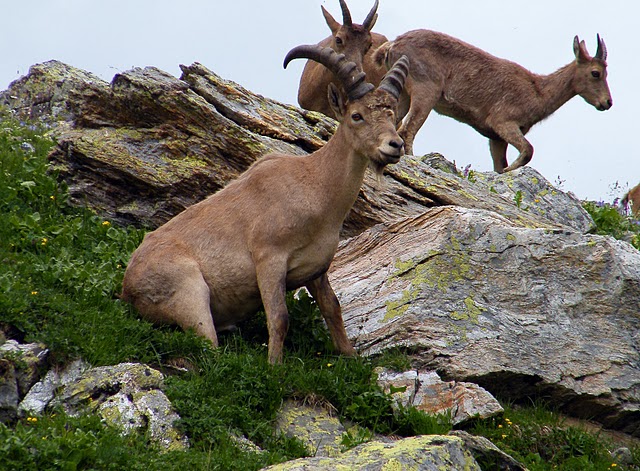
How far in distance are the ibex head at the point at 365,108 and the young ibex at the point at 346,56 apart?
275 inches

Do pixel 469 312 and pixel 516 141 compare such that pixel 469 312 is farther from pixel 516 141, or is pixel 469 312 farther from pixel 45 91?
pixel 45 91

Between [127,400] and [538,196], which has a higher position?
[538,196]

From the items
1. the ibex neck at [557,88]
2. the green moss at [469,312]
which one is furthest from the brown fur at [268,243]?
the ibex neck at [557,88]

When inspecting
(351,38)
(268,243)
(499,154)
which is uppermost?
(351,38)

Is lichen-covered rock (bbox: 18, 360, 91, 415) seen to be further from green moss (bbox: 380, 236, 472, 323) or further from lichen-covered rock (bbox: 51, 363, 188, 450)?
green moss (bbox: 380, 236, 472, 323)

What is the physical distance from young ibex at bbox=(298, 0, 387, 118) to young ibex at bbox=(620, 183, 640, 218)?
17.0ft

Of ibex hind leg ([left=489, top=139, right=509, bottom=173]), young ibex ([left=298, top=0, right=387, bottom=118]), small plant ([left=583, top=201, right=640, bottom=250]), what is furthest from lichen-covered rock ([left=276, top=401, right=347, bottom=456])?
ibex hind leg ([left=489, top=139, right=509, bottom=173])

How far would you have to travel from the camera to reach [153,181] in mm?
11367

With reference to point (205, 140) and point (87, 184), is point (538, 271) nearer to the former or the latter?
point (205, 140)

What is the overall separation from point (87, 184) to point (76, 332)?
356cm

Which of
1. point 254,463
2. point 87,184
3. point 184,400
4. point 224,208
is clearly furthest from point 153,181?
point 254,463

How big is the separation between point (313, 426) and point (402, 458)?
71.0 inches

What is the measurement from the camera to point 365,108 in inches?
372

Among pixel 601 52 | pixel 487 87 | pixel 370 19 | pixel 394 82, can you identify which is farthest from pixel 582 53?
pixel 394 82
